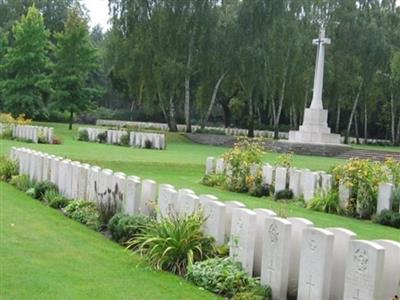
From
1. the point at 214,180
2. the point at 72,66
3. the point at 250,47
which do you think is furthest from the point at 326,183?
the point at 72,66

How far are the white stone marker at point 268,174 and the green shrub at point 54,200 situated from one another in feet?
17.7

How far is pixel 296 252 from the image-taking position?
20.2ft

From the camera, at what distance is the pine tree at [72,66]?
39406mm

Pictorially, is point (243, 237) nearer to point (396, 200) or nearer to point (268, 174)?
point (396, 200)

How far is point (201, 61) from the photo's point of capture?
41062 mm

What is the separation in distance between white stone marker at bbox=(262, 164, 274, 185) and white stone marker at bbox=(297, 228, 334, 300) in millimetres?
9310

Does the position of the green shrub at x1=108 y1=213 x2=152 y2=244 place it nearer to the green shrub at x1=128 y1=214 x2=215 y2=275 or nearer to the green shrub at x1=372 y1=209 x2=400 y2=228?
the green shrub at x1=128 y1=214 x2=215 y2=275

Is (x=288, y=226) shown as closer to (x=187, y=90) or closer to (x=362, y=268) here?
(x=362, y=268)

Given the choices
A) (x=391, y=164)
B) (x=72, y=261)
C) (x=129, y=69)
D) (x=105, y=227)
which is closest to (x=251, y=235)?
(x=72, y=261)

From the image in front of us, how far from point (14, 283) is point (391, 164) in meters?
9.65

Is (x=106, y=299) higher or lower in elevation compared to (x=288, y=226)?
lower

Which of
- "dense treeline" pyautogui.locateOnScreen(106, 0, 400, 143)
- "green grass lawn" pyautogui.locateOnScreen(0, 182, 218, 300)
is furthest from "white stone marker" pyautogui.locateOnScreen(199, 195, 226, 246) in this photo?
"dense treeline" pyautogui.locateOnScreen(106, 0, 400, 143)

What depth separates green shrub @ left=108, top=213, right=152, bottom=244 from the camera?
827cm

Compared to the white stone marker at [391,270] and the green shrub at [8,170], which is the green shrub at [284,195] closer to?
the green shrub at [8,170]
